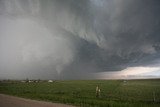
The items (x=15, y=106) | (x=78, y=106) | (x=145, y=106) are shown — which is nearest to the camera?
(x=15, y=106)

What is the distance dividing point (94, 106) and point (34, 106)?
7377 mm

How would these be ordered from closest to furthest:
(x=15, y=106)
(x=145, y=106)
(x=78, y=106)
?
(x=15, y=106) < (x=78, y=106) < (x=145, y=106)

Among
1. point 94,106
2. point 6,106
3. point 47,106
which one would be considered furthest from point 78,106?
point 6,106

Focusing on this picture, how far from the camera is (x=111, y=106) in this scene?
28.1 meters

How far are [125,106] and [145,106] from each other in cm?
281

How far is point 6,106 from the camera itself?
2520cm

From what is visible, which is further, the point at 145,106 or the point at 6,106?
the point at 145,106

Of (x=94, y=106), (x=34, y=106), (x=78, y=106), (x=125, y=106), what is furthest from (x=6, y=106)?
(x=125, y=106)

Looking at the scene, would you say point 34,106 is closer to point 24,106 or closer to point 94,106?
point 24,106

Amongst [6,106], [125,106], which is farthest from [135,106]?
[6,106]

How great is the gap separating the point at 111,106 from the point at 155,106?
19.6ft

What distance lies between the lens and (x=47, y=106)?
84.1 ft

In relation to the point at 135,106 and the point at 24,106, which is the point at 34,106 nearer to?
the point at 24,106

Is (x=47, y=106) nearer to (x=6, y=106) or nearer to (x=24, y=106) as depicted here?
(x=24, y=106)
